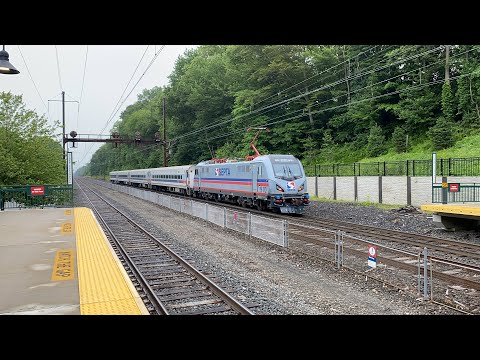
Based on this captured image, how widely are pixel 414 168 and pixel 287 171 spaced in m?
8.93

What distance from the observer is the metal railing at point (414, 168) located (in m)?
23.2

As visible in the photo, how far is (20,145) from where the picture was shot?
2428 centimetres

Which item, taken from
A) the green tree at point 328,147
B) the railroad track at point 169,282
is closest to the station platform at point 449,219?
the railroad track at point 169,282

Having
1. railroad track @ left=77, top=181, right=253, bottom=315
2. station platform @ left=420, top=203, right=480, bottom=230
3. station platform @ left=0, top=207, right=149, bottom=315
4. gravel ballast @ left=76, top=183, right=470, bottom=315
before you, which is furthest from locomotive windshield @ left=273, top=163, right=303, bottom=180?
station platform @ left=0, top=207, right=149, bottom=315

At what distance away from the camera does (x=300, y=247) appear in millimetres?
12750

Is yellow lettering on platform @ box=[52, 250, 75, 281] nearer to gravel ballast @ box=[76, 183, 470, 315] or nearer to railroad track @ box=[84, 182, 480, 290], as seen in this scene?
gravel ballast @ box=[76, 183, 470, 315]

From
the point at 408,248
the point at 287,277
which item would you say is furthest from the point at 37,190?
the point at 408,248

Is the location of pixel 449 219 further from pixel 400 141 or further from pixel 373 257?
pixel 400 141

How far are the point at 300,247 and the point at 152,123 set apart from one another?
7955 cm

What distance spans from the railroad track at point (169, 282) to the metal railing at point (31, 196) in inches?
388

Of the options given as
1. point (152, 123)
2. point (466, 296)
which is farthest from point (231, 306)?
point (152, 123)

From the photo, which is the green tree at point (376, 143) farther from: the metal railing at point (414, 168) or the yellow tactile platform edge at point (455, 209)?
the yellow tactile platform edge at point (455, 209)
